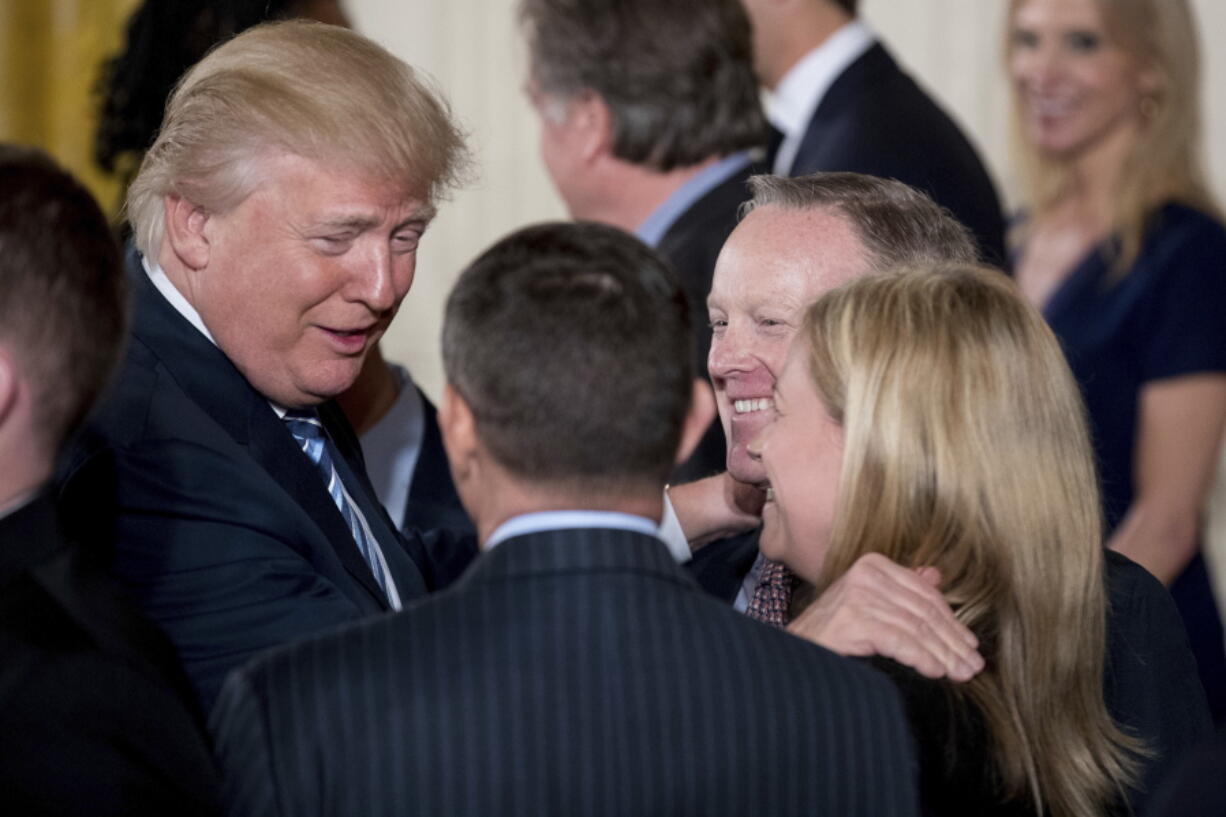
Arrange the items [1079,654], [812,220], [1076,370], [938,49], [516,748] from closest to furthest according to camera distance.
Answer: [516,748] → [1079,654] → [812,220] → [1076,370] → [938,49]

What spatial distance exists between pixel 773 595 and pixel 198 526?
0.67 m

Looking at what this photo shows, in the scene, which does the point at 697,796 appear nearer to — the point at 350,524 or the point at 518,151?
the point at 350,524

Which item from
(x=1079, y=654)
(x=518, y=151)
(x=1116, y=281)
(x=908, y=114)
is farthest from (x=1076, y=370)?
(x=518, y=151)

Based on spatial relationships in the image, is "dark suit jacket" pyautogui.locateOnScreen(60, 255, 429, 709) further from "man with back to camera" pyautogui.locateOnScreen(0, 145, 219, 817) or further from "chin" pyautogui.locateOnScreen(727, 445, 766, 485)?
"chin" pyautogui.locateOnScreen(727, 445, 766, 485)

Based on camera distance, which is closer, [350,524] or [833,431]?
[833,431]

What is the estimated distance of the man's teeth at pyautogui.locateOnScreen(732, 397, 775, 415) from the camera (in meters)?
1.99

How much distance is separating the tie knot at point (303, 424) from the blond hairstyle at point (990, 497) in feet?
2.14

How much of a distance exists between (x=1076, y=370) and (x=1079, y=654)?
1944 millimetres

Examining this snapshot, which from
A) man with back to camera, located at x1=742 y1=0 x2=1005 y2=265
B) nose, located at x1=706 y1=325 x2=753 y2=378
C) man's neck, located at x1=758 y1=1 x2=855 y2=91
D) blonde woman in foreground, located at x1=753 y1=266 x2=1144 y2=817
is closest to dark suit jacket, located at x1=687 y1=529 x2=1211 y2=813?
blonde woman in foreground, located at x1=753 y1=266 x2=1144 y2=817

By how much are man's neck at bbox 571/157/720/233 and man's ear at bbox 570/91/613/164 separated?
4cm

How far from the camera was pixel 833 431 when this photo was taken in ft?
5.29

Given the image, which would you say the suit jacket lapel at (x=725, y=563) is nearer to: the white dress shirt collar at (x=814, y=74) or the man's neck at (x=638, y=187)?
the man's neck at (x=638, y=187)

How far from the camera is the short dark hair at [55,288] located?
1.24 m

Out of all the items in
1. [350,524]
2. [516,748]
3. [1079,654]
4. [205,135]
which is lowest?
[350,524]
